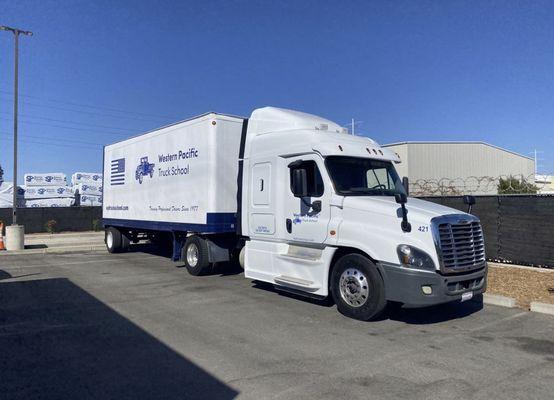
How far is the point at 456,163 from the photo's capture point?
124 ft

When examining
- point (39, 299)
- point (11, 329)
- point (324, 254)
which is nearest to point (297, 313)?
point (324, 254)

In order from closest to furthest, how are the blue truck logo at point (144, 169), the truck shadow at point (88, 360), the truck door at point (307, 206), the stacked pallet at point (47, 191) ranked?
the truck shadow at point (88, 360) < the truck door at point (307, 206) < the blue truck logo at point (144, 169) < the stacked pallet at point (47, 191)

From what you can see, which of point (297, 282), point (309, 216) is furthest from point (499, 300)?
point (309, 216)

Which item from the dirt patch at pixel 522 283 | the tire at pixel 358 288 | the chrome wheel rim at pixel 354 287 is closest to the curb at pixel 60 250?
the tire at pixel 358 288

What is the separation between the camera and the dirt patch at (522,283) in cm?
A: 866

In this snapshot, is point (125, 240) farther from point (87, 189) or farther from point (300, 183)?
point (87, 189)

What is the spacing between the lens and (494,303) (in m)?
8.47

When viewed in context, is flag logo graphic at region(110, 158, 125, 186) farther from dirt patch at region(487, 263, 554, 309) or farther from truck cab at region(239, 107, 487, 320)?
dirt patch at region(487, 263, 554, 309)

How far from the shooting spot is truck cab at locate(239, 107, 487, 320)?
6676mm

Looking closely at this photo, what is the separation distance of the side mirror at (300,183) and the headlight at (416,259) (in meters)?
2.07

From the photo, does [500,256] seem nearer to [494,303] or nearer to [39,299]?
[494,303]

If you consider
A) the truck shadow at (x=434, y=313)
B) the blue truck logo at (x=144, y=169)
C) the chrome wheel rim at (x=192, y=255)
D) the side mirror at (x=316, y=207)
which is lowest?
the truck shadow at (x=434, y=313)

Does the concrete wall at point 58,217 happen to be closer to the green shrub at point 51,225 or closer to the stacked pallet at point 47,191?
the green shrub at point 51,225

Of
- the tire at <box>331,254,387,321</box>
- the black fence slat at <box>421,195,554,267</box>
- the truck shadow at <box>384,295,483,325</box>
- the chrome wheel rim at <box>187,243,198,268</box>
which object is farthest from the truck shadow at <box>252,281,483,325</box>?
the black fence slat at <box>421,195,554,267</box>
